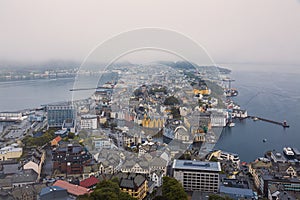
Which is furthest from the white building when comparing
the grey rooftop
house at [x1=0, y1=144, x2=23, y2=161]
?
house at [x1=0, y1=144, x2=23, y2=161]

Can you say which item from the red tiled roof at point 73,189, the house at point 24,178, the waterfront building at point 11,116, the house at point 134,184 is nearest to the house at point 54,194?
the red tiled roof at point 73,189

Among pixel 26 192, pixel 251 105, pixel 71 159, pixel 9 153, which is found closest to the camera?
pixel 26 192

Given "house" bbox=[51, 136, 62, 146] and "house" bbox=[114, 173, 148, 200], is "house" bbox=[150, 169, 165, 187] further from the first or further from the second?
"house" bbox=[51, 136, 62, 146]

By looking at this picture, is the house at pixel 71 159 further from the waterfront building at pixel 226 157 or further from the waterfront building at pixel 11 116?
the waterfront building at pixel 11 116

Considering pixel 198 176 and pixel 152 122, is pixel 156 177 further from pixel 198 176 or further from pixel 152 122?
pixel 152 122

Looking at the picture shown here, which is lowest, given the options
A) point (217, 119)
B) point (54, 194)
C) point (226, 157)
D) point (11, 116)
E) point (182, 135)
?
point (11, 116)

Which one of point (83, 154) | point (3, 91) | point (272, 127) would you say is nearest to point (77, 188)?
point (83, 154)

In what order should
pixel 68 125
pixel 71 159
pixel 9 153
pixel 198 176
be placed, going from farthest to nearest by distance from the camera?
pixel 68 125 → pixel 9 153 → pixel 71 159 → pixel 198 176

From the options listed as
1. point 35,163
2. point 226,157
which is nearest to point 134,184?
point 35,163
